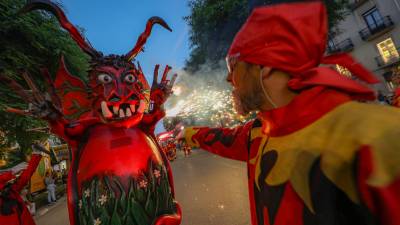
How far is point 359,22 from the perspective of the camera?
69.1 ft

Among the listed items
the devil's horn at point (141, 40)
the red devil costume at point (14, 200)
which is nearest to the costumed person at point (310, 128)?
the devil's horn at point (141, 40)

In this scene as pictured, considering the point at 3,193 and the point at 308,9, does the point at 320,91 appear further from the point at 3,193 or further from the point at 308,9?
the point at 3,193

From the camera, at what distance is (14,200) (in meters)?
3.96

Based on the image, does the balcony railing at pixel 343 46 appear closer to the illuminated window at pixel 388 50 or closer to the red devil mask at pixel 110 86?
the illuminated window at pixel 388 50

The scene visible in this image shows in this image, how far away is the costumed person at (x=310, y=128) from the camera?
79 cm

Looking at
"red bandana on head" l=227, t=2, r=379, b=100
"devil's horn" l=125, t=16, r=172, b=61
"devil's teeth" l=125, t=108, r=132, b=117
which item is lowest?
"red bandana on head" l=227, t=2, r=379, b=100

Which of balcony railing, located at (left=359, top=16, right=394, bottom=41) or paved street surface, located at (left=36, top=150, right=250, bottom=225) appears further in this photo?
balcony railing, located at (left=359, top=16, right=394, bottom=41)

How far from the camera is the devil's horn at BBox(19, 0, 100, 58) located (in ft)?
8.75

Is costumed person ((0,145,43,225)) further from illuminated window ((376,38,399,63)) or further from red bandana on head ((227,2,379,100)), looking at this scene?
illuminated window ((376,38,399,63))

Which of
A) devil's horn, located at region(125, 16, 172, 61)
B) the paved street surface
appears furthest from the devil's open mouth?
the paved street surface

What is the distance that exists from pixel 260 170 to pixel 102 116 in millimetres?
1841

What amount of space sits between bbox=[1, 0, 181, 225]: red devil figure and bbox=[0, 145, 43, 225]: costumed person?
1537 millimetres

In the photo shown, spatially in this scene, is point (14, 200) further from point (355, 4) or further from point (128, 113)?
point (355, 4)

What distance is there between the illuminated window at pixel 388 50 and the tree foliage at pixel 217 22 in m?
5.76
